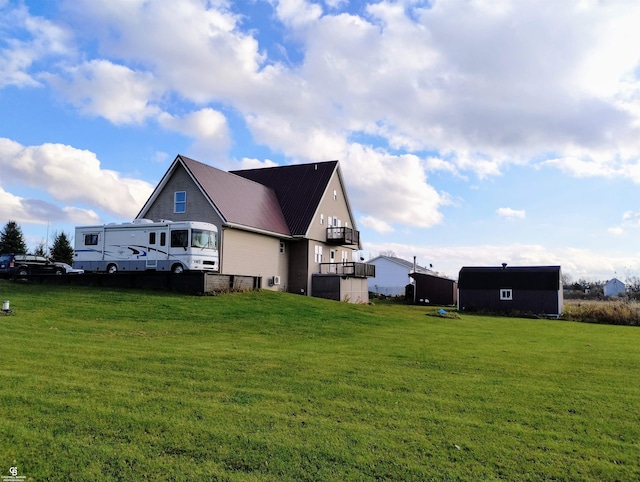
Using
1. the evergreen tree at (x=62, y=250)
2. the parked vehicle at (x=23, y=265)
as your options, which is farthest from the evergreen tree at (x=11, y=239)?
the parked vehicle at (x=23, y=265)

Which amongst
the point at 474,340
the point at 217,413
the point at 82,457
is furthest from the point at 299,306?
the point at 82,457

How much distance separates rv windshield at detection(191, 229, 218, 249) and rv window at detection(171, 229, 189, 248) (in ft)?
1.13

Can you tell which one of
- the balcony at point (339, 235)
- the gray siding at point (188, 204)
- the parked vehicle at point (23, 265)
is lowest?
the parked vehicle at point (23, 265)

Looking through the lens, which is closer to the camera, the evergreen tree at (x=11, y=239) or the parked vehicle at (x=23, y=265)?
the parked vehicle at (x=23, y=265)

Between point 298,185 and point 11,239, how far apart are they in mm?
38400

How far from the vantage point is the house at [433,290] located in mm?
46219

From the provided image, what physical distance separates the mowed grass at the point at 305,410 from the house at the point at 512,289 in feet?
85.9

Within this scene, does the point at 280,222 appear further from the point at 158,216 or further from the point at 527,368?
the point at 527,368

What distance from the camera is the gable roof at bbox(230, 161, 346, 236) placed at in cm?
3281

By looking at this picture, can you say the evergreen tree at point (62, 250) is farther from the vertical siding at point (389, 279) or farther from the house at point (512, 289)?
the house at point (512, 289)

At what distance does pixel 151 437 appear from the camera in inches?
212

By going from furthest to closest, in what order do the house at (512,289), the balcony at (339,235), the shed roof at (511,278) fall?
the shed roof at (511,278) → the house at (512,289) → the balcony at (339,235)

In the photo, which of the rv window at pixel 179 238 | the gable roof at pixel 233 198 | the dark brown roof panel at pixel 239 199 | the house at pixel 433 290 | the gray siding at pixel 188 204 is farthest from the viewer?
the house at pixel 433 290

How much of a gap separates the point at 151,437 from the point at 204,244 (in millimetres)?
19630
